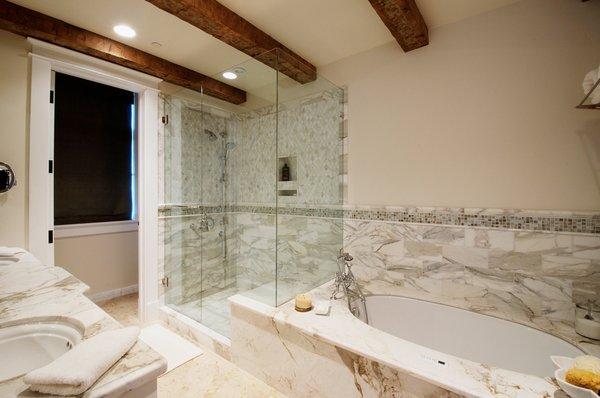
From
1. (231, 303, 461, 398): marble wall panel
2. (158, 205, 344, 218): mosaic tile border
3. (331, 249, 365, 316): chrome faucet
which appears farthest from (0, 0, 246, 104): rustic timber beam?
(231, 303, 461, 398): marble wall panel

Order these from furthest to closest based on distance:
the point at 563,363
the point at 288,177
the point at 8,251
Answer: the point at 288,177 < the point at 8,251 < the point at 563,363

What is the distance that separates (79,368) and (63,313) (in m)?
0.48

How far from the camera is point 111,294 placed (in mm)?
3283

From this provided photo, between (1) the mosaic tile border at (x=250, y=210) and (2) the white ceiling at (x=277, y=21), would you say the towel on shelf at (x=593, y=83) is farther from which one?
(1) the mosaic tile border at (x=250, y=210)

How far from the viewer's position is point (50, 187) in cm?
208

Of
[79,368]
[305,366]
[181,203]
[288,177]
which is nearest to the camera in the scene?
[79,368]

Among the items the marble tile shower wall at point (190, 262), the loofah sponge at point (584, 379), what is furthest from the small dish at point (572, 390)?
the marble tile shower wall at point (190, 262)

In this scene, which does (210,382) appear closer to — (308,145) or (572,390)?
(572,390)

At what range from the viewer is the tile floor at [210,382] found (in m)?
1.72

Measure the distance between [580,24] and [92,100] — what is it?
4291 millimetres

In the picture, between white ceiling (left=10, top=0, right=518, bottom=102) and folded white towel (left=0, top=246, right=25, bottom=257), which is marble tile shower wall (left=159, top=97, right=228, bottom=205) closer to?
white ceiling (left=10, top=0, right=518, bottom=102)

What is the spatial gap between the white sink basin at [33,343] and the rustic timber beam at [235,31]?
5.37 ft

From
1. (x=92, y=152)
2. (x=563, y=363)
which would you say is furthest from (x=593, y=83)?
(x=92, y=152)

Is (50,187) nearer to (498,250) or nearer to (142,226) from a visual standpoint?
(142,226)
